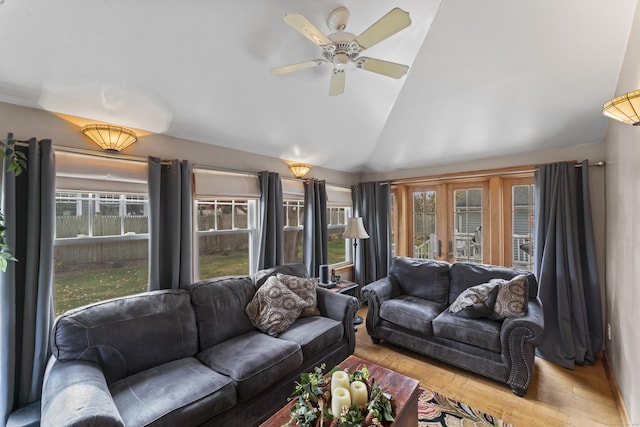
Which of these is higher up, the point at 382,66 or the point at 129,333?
the point at 382,66

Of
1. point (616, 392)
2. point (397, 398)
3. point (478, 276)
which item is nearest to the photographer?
point (397, 398)

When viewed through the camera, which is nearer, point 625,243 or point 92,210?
Answer: point 625,243

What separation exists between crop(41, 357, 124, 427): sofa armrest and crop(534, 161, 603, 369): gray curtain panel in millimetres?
3726

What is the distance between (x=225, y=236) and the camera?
3.11 m

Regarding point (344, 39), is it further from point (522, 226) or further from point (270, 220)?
point (522, 226)

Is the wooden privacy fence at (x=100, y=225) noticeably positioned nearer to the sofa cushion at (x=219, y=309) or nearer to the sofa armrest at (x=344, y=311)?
the sofa cushion at (x=219, y=309)

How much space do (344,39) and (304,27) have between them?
0.91 feet

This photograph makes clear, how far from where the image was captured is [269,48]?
203 centimetres

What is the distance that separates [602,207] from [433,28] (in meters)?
2.50

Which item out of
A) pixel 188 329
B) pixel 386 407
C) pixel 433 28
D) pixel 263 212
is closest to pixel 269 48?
pixel 433 28

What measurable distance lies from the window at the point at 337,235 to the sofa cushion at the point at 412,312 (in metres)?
1.59

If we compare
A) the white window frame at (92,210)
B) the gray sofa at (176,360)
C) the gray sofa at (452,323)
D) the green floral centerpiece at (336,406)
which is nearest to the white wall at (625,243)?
the gray sofa at (452,323)

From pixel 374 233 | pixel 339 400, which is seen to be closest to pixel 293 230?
pixel 374 233

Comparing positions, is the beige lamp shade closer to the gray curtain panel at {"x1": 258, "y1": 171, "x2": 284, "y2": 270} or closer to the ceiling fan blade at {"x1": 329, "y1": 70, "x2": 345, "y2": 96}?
the gray curtain panel at {"x1": 258, "y1": 171, "x2": 284, "y2": 270}
